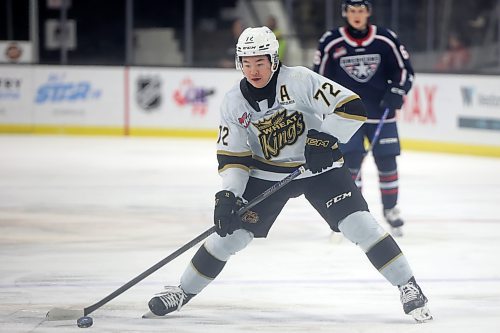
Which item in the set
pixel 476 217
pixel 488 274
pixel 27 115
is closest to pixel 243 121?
pixel 488 274

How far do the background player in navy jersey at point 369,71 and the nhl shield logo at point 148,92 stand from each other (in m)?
6.04

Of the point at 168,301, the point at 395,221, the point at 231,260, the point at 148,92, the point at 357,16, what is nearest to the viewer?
the point at 168,301

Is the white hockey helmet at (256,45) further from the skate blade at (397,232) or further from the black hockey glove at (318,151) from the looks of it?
the skate blade at (397,232)

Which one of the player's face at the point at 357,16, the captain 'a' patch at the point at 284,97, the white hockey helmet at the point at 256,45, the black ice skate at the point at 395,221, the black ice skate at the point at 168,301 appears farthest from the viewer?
the black ice skate at the point at 395,221

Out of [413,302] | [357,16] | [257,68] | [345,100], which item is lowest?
[413,302]

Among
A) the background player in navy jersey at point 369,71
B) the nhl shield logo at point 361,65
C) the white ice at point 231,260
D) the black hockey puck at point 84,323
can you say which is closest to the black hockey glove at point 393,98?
the background player in navy jersey at point 369,71

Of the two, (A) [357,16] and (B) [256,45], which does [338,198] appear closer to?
(B) [256,45]

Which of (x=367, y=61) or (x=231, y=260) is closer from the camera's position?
(x=231, y=260)

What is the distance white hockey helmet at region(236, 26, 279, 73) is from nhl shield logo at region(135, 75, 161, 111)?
8272mm

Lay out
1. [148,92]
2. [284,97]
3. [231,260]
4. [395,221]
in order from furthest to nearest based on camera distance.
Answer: [148,92], [395,221], [231,260], [284,97]

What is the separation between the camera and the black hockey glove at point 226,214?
4027 millimetres

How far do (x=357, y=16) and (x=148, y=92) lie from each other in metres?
Result: 6.25

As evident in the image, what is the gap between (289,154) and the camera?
13.7 feet

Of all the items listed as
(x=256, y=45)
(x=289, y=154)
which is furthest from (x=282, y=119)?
(x=256, y=45)
